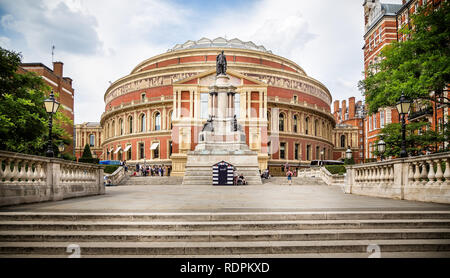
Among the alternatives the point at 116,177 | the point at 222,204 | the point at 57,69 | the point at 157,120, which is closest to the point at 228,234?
the point at 222,204

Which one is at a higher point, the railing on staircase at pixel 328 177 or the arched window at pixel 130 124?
the arched window at pixel 130 124

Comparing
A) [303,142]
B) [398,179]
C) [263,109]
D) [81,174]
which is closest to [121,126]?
[263,109]

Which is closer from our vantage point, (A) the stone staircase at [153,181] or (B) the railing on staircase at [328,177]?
(B) the railing on staircase at [328,177]

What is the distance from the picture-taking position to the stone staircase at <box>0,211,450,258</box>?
6137 millimetres

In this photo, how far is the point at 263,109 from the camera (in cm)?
5116

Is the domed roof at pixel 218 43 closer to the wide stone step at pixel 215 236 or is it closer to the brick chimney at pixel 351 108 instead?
the brick chimney at pixel 351 108

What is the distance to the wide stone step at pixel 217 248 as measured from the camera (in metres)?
6.10

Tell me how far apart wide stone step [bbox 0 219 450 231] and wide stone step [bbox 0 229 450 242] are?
24cm

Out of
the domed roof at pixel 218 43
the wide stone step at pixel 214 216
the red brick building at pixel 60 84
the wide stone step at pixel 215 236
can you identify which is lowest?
the wide stone step at pixel 215 236

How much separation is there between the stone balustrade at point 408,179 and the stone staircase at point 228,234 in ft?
10.00

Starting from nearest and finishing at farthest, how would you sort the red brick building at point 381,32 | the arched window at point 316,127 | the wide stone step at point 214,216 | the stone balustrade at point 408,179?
the wide stone step at point 214,216 → the stone balustrade at point 408,179 → the red brick building at point 381,32 → the arched window at point 316,127

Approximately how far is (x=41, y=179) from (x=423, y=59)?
21.1 metres

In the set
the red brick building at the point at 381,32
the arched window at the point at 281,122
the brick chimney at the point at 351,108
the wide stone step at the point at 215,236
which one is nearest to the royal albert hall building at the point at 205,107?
the arched window at the point at 281,122

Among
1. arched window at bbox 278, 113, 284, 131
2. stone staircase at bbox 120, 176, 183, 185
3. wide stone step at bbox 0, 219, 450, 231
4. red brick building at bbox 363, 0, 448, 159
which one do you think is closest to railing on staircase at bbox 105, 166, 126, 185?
stone staircase at bbox 120, 176, 183, 185
